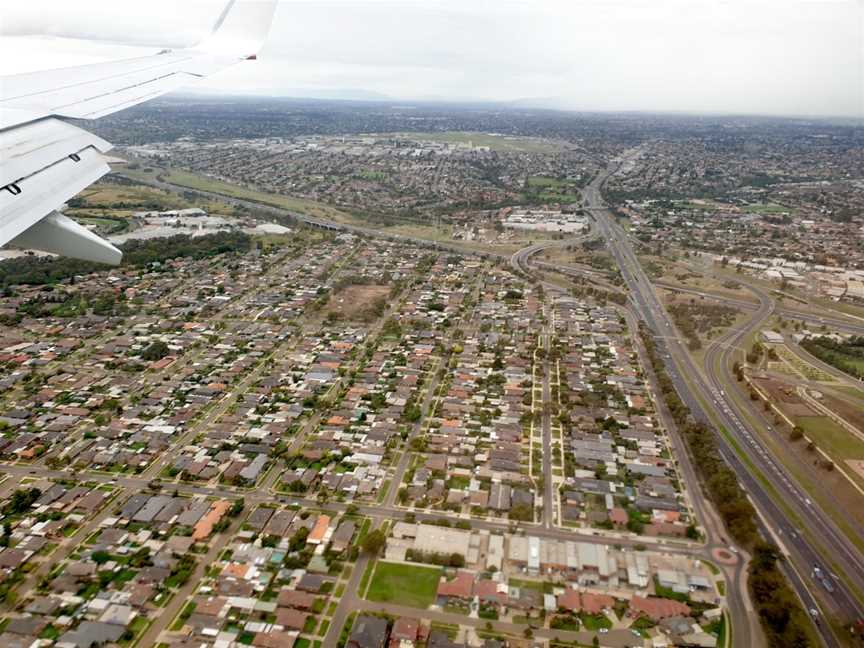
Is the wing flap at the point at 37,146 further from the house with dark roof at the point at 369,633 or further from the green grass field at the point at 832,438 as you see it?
the green grass field at the point at 832,438

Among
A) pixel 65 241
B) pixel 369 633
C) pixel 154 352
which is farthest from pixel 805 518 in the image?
pixel 154 352

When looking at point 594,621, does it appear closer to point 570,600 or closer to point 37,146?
point 570,600

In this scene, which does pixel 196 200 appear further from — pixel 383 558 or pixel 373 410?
pixel 383 558

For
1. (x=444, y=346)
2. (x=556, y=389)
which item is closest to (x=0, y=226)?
(x=556, y=389)

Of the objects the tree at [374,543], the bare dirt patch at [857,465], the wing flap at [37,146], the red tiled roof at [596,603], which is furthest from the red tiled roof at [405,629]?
the bare dirt patch at [857,465]

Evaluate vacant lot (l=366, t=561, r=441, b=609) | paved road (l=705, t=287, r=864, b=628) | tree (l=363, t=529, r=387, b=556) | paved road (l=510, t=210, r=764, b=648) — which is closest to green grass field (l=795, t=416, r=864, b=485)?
paved road (l=705, t=287, r=864, b=628)

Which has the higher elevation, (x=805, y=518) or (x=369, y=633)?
(x=805, y=518)

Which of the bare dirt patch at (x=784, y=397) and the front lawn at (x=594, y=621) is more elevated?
the bare dirt patch at (x=784, y=397)
